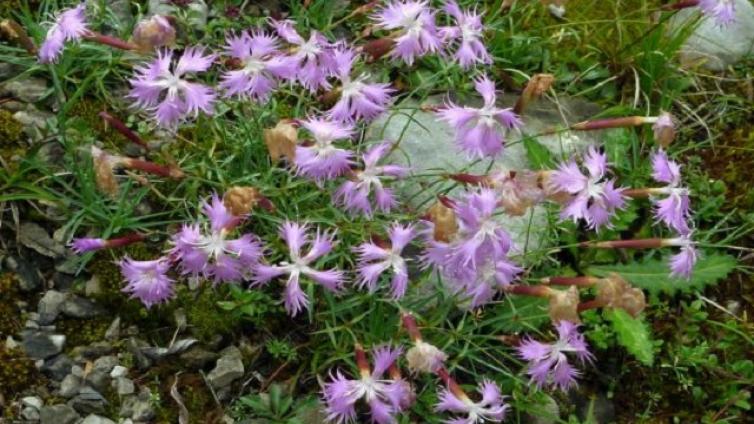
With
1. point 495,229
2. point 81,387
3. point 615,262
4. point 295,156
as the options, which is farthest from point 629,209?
point 81,387

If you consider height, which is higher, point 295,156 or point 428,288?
point 295,156

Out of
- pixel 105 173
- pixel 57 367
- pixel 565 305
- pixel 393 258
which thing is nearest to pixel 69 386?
pixel 57 367

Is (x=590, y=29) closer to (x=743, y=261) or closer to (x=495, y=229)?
(x=743, y=261)

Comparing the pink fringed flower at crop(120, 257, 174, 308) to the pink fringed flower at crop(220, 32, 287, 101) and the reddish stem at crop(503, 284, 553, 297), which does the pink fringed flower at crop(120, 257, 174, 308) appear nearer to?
the pink fringed flower at crop(220, 32, 287, 101)

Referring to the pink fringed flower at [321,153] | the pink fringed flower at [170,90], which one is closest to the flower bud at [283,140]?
the pink fringed flower at [321,153]

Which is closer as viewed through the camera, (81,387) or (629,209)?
(81,387)

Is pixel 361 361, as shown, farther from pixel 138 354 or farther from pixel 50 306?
pixel 50 306
